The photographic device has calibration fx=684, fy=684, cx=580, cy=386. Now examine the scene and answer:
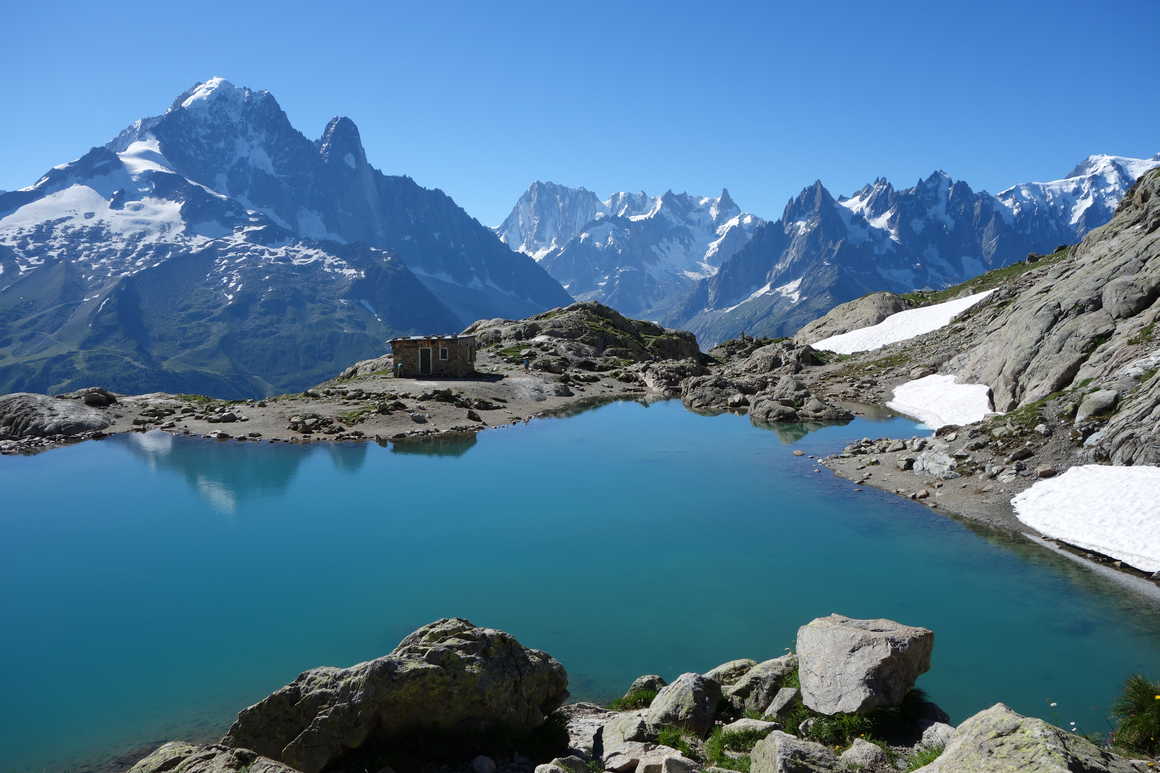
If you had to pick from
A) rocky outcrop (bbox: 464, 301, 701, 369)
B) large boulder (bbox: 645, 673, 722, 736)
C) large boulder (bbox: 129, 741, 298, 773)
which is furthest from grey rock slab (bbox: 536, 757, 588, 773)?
rocky outcrop (bbox: 464, 301, 701, 369)

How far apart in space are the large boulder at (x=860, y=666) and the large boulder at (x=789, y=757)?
9.43ft

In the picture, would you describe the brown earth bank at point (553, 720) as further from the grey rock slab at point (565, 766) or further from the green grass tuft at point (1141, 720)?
the green grass tuft at point (1141, 720)

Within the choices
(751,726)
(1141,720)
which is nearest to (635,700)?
(751,726)

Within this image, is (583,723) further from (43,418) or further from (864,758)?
(43,418)

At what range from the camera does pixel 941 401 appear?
63.8 meters

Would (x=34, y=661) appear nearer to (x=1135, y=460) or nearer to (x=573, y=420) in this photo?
(x=1135, y=460)

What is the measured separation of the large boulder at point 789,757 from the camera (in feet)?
37.0

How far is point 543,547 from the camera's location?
33188 millimetres

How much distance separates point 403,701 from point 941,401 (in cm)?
6266

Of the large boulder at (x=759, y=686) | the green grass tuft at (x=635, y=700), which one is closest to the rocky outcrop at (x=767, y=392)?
the green grass tuft at (x=635, y=700)

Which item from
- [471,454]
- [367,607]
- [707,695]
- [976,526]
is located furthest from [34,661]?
[976,526]

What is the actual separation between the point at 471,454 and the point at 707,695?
41525mm

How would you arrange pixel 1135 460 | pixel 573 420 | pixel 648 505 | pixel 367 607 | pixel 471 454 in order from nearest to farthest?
pixel 367 607 < pixel 1135 460 < pixel 648 505 < pixel 471 454 < pixel 573 420

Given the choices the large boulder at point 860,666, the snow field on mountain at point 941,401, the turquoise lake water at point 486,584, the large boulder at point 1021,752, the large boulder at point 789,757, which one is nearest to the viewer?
the large boulder at point 1021,752
